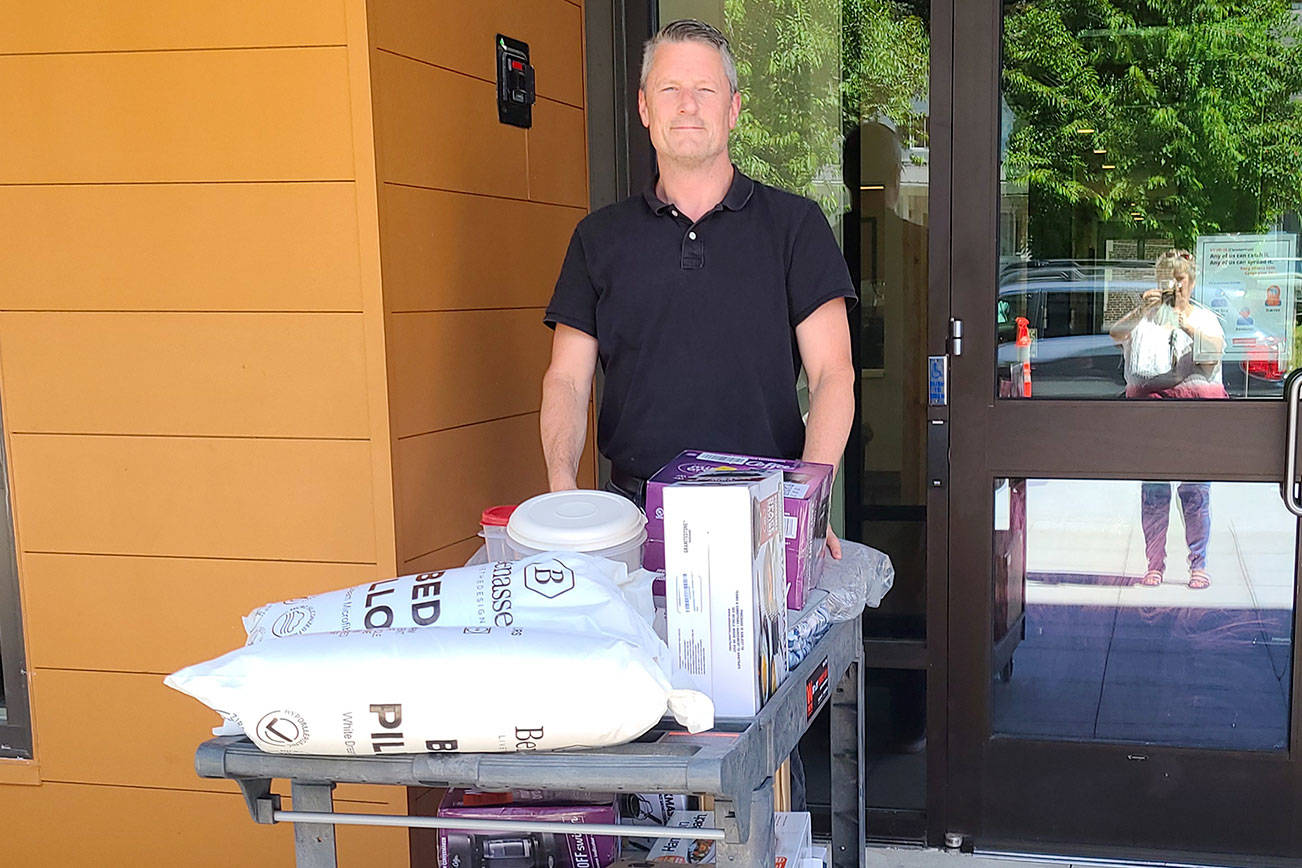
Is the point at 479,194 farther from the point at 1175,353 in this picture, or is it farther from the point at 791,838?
the point at 1175,353

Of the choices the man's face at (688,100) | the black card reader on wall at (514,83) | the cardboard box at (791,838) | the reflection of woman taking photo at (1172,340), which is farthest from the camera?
the reflection of woman taking photo at (1172,340)

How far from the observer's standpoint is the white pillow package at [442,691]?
1.24 metres

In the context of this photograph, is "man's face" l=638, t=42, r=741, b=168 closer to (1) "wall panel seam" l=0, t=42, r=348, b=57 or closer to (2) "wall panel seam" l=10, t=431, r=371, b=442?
(1) "wall panel seam" l=0, t=42, r=348, b=57

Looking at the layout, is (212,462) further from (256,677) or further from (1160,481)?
(1160,481)

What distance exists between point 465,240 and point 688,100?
0.71 m

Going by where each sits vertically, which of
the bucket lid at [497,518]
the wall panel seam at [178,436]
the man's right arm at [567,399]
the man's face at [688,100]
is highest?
the man's face at [688,100]

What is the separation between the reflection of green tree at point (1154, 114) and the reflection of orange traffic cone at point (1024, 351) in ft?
0.55

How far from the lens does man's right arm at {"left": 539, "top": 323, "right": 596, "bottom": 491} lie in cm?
215

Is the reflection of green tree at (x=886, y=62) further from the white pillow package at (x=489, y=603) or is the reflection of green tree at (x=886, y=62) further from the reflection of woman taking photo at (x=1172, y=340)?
the white pillow package at (x=489, y=603)

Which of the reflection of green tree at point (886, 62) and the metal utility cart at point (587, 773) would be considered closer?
the metal utility cart at point (587, 773)

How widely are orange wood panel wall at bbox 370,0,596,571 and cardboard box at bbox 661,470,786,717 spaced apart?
1044 millimetres

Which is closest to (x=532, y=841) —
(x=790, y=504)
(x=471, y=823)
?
(x=471, y=823)

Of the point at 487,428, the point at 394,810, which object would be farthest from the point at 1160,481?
the point at 394,810

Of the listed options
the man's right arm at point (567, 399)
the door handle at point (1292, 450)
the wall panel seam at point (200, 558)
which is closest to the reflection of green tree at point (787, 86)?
the man's right arm at point (567, 399)
